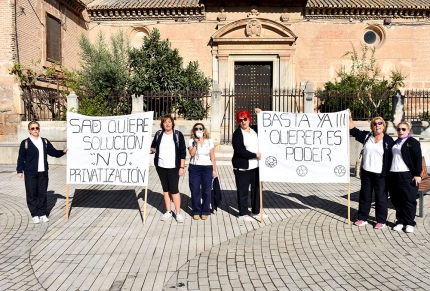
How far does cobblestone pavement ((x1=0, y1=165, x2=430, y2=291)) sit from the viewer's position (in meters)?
4.36

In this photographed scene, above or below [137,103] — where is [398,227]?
below

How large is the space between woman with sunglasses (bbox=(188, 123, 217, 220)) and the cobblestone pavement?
1.27 ft

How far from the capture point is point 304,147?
686 cm

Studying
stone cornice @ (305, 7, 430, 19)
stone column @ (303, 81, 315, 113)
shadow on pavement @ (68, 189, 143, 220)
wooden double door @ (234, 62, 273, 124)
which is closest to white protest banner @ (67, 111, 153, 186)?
shadow on pavement @ (68, 189, 143, 220)

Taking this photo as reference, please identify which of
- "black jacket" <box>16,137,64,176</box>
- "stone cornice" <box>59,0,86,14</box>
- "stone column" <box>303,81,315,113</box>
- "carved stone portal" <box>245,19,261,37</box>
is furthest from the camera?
"carved stone portal" <box>245,19,261,37</box>

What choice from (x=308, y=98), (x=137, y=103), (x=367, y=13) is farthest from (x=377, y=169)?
(x=367, y=13)

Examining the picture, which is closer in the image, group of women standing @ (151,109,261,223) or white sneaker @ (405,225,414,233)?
white sneaker @ (405,225,414,233)

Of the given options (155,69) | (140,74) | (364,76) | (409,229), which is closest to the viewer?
(409,229)

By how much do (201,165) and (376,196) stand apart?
9.34ft

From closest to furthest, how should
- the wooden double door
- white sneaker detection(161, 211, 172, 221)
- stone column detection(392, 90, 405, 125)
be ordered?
1. white sneaker detection(161, 211, 172, 221)
2. stone column detection(392, 90, 405, 125)
3. the wooden double door

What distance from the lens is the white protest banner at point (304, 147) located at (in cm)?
672

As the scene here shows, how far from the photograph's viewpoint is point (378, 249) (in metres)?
5.30

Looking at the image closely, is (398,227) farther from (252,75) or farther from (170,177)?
(252,75)

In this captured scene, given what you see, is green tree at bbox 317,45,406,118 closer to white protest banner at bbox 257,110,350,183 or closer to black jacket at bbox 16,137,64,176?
white protest banner at bbox 257,110,350,183
